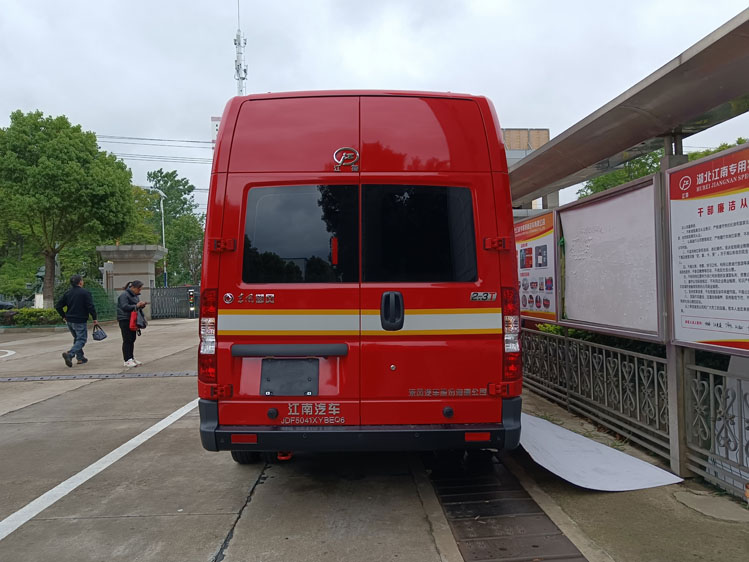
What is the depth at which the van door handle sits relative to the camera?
12.2 ft

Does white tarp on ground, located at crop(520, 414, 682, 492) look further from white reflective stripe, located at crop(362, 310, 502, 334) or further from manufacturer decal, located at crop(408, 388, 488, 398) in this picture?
white reflective stripe, located at crop(362, 310, 502, 334)

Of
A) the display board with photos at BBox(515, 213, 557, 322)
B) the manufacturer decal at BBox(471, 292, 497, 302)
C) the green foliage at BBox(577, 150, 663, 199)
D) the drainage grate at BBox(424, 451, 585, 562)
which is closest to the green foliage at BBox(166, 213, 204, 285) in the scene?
the green foliage at BBox(577, 150, 663, 199)

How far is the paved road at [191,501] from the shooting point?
11.7ft

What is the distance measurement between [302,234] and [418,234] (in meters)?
0.76

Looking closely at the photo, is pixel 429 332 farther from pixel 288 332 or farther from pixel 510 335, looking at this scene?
pixel 288 332

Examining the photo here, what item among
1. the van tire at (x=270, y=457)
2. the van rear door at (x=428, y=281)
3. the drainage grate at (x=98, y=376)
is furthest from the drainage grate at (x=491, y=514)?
the drainage grate at (x=98, y=376)

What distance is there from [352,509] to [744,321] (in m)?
2.83

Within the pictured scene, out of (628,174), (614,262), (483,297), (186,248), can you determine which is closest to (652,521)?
(483,297)

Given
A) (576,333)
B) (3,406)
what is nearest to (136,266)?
(3,406)

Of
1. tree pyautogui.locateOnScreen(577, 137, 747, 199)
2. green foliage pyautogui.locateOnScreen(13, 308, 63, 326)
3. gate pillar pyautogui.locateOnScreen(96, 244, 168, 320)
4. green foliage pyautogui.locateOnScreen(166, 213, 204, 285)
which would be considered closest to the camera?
tree pyautogui.locateOnScreen(577, 137, 747, 199)

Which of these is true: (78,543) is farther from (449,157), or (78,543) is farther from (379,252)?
(449,157)

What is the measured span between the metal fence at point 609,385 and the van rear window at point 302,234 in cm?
261

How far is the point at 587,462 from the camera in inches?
181

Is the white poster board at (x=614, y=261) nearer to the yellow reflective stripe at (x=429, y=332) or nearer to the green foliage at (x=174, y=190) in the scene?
the yellow reflective stripe at (x=429, y=332)
